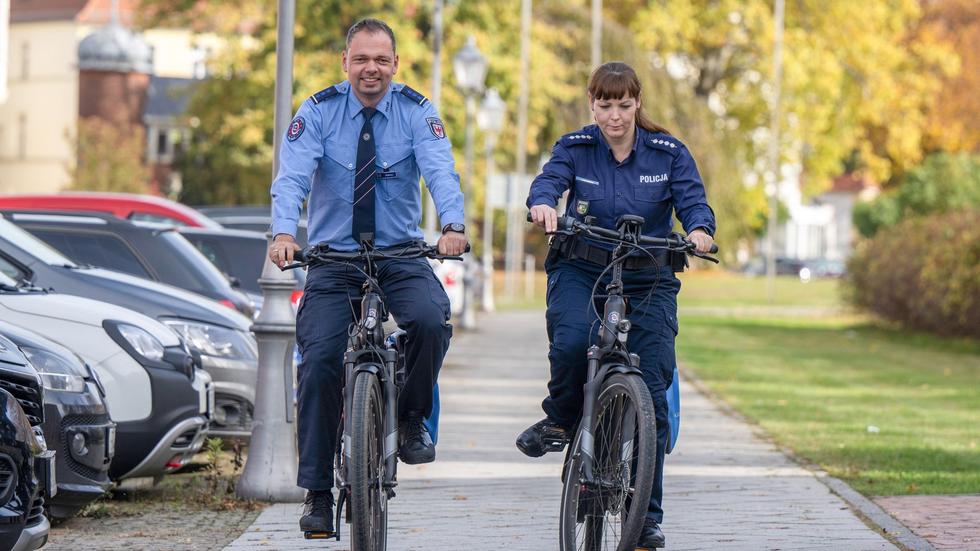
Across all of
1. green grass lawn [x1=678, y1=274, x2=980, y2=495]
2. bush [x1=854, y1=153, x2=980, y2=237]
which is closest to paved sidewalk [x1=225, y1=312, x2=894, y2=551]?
green grass lawn [x1=678, y1=274, x2=980, y2=495]

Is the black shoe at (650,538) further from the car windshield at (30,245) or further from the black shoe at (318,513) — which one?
the car windshield at (30,245)

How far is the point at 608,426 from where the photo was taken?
20.4 ft

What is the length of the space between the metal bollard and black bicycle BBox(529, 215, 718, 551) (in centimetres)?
256

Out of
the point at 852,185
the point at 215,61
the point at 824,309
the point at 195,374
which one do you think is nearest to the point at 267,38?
the point at 215,61

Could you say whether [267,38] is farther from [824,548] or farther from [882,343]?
[824,548]

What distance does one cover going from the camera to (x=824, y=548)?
7180 millimetres

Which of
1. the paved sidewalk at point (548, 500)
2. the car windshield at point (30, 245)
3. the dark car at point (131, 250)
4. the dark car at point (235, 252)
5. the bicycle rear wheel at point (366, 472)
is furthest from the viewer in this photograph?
the dark car at point (235, 252)

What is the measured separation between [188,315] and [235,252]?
4.07 meters

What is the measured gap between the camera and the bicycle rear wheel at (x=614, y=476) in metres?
5.93

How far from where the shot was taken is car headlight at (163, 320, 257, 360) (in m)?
9.62

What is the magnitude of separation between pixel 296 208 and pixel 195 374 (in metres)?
2.48

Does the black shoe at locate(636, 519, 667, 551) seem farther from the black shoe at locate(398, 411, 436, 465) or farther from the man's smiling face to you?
the man's smiling face

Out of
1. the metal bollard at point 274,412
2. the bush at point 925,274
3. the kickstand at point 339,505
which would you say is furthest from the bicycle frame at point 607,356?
the bush at point 925,274

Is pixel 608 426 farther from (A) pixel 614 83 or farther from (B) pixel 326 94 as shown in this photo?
(B) pixel 326 94
